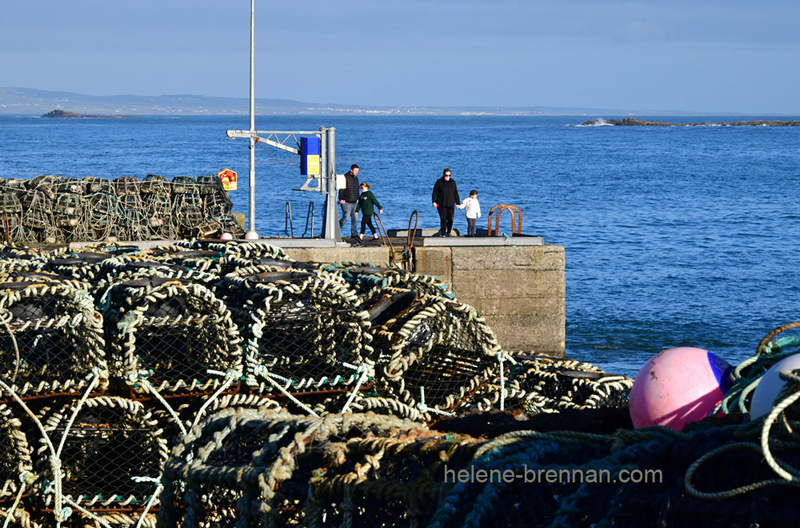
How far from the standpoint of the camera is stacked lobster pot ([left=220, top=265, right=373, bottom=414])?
5355mm

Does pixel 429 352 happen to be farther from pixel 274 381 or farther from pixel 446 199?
pixel 446 199

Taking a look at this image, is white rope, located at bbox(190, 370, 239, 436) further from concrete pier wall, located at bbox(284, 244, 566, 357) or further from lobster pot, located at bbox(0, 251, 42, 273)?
concrete pier wall, located at bbox(284, 244, 566, 357)

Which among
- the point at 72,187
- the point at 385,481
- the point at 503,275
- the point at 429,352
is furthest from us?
the point at 72,187

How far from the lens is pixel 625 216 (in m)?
37.9

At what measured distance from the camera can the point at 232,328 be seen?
17.3 ft

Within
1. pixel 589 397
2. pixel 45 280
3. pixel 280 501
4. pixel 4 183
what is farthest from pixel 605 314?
pixel 280 501

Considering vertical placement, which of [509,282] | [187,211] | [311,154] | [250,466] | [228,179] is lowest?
[509,282]

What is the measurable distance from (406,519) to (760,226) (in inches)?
1370

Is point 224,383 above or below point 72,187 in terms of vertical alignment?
below

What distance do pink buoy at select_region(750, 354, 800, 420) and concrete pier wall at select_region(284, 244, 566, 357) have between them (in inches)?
A: 421

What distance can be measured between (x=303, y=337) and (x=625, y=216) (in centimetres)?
3361

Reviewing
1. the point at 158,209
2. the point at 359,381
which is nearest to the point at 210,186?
the point at 158,209

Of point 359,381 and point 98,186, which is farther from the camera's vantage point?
point 98,186
